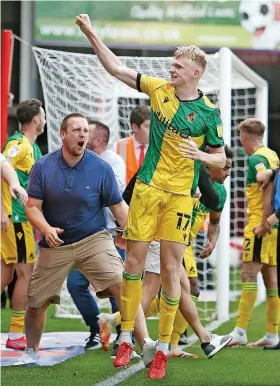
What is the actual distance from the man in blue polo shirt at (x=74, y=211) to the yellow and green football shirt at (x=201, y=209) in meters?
1.16

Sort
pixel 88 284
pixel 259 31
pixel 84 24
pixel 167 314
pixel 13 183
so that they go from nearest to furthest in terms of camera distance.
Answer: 1. pixel 84 24
2. pixel 167 314
3. pixel 13 183
4. pixel 88 284
5. pixel 259 31

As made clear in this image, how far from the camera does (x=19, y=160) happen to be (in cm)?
964

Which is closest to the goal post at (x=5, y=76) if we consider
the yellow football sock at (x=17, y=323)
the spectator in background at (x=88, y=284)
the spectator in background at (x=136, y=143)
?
the spectator in background at (x=136, y=143)

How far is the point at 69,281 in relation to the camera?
9742 mm

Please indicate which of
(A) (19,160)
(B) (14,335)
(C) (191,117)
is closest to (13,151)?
(A) (19,160)

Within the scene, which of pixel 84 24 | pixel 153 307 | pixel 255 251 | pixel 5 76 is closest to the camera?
pixel 84 24

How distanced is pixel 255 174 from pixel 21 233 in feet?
7.23

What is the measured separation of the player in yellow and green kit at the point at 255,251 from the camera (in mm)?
9984

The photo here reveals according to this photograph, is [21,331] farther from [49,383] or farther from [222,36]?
[222,36]

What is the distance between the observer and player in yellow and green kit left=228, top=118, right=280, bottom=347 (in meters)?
9.98

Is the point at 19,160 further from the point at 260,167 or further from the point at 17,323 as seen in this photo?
the point at 260,167

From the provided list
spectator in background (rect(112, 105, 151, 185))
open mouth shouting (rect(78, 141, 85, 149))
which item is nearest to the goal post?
spectator in background (rect(112, 105, 151, 185))

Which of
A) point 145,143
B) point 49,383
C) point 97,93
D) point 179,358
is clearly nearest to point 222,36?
point 97,93

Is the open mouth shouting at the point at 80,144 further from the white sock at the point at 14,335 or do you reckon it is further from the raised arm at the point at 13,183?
the white sock at the point at 14,335
